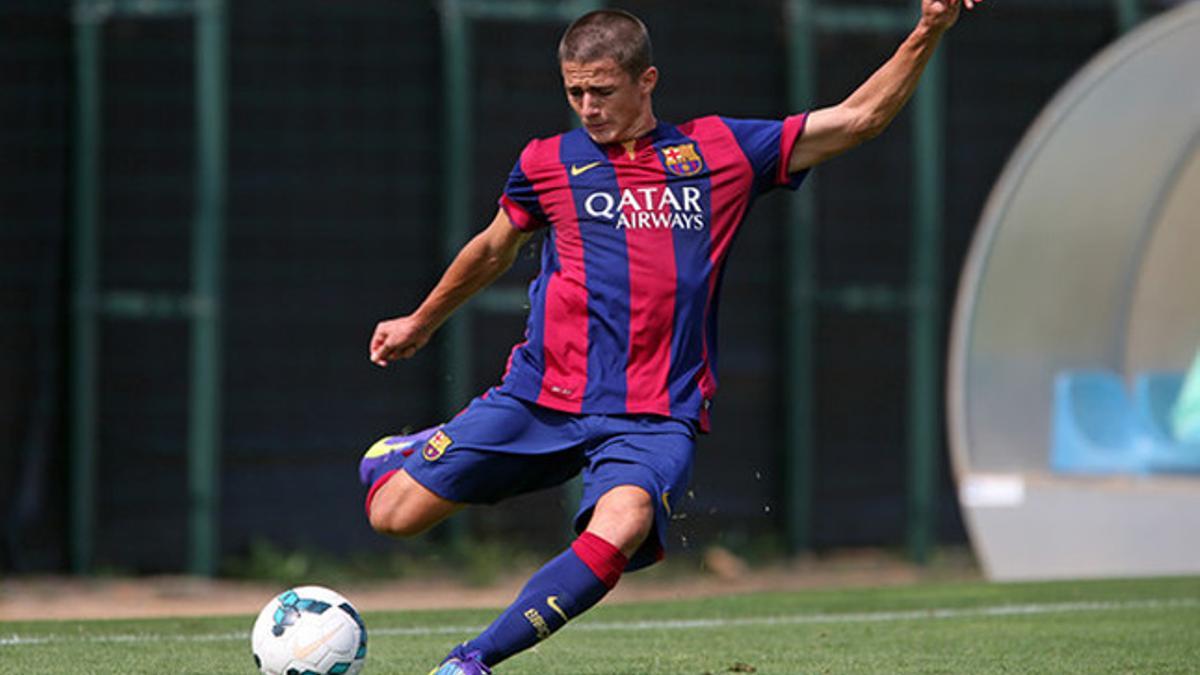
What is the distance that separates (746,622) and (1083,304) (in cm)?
395

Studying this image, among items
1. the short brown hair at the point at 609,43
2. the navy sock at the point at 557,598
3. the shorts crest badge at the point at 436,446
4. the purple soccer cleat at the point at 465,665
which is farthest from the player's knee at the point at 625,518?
the short brown hair at the point at 609,43

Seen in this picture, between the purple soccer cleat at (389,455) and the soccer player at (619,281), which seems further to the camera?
the purple soccer cleat at (389,455)

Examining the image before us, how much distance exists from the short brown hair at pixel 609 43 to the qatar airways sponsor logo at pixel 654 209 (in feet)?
0.97

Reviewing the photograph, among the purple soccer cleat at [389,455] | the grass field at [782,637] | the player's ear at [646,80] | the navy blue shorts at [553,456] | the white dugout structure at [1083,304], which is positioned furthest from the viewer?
the white dugout structure at [1083,304]

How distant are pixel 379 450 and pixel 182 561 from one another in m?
Answer: 5.36

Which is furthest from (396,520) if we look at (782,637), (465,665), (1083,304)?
(1083,304)

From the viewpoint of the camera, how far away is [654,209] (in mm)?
5379

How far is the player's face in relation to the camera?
5.30 metres

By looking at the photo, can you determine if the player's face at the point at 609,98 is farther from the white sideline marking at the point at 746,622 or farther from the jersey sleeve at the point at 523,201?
the white sideline marking at the point at 746,622

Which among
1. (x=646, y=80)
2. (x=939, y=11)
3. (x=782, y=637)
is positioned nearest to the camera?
(x=939, y=11)

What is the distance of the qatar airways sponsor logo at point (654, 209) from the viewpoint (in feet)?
17.6

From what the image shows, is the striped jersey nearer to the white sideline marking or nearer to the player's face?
the player's face

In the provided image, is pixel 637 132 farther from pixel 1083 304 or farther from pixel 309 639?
pixel 1083 304

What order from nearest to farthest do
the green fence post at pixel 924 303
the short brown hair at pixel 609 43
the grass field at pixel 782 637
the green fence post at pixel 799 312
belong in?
the short brown hair at pixel 609 43 → the grass field at pixel 782 637 → the green fence post at pixel 799 312 → the green fence post at pixel 924 303
